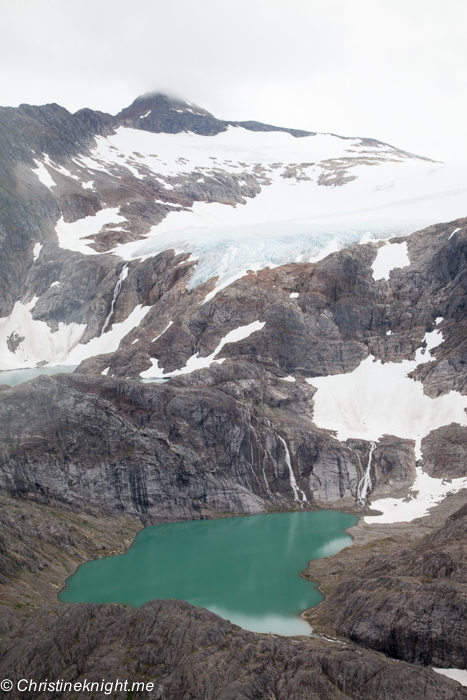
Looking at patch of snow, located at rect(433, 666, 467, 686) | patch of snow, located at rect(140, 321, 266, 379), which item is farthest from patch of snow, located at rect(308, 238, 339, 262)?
patch of snow, located at rect(433, 666, 467, 686)

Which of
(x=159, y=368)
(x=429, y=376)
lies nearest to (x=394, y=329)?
(x=429, y=376)

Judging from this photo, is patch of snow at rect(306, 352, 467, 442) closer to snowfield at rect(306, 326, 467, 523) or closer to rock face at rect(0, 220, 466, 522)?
snowfield at rect(306, 326, 467, 523)

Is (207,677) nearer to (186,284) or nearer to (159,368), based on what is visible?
(159,368)

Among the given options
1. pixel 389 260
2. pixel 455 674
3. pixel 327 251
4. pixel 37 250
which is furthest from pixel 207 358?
pixel 37 250

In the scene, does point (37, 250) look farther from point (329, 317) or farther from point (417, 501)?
point (417, 501)

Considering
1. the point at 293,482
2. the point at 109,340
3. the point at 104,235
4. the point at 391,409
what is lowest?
the point at 293,482
